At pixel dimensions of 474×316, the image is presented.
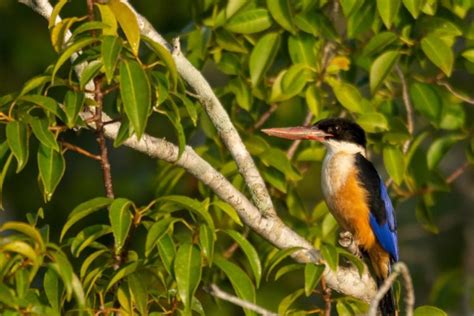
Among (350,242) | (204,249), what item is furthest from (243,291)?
(350,242)

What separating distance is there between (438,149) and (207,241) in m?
2.05

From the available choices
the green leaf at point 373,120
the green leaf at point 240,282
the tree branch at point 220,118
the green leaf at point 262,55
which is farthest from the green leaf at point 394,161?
the green leaf at point 240,282

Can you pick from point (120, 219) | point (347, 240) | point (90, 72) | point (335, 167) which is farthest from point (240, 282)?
point (335, 167)

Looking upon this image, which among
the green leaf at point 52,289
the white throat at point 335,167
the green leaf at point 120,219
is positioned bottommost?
the white throat at point 335,167

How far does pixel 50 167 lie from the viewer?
12.4ft

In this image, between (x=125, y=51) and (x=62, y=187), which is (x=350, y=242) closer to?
(x=125, y=51)

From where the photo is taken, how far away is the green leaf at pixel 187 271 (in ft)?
11.5

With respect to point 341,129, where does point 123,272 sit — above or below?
above

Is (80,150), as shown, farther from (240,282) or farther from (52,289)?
(240,282)

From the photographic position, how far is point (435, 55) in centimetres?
484

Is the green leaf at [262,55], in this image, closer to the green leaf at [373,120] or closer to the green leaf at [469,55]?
the green leaf at [373,120]

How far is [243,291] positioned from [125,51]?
0.80 meters

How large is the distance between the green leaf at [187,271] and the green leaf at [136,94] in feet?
1.24

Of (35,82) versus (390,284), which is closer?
(390,284)
